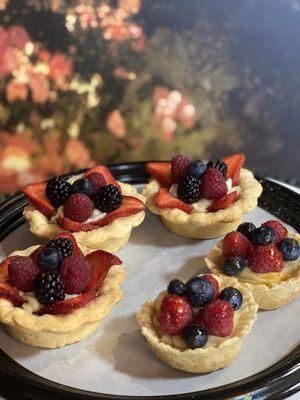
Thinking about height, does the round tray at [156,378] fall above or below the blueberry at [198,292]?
below

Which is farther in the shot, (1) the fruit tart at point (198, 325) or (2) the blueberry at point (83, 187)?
(2) the blueberry at point (83, 187)

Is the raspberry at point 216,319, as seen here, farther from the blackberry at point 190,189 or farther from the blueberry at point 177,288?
the blackberry at point 190,189

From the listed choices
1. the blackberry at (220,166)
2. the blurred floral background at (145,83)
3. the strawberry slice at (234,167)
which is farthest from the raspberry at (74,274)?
the blurred floral background at (145,83)

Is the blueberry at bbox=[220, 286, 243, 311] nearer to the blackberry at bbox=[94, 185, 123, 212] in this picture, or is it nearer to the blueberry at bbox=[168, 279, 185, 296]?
the blueberry at bbox=[168, 279, 185, 296]

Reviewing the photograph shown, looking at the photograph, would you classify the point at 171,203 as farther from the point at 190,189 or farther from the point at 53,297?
the point at 53,297

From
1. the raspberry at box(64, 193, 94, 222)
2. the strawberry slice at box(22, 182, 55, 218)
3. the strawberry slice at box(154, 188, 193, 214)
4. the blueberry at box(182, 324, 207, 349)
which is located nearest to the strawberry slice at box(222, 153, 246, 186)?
the strawberry slice at box(154, 188, 193, 214)
